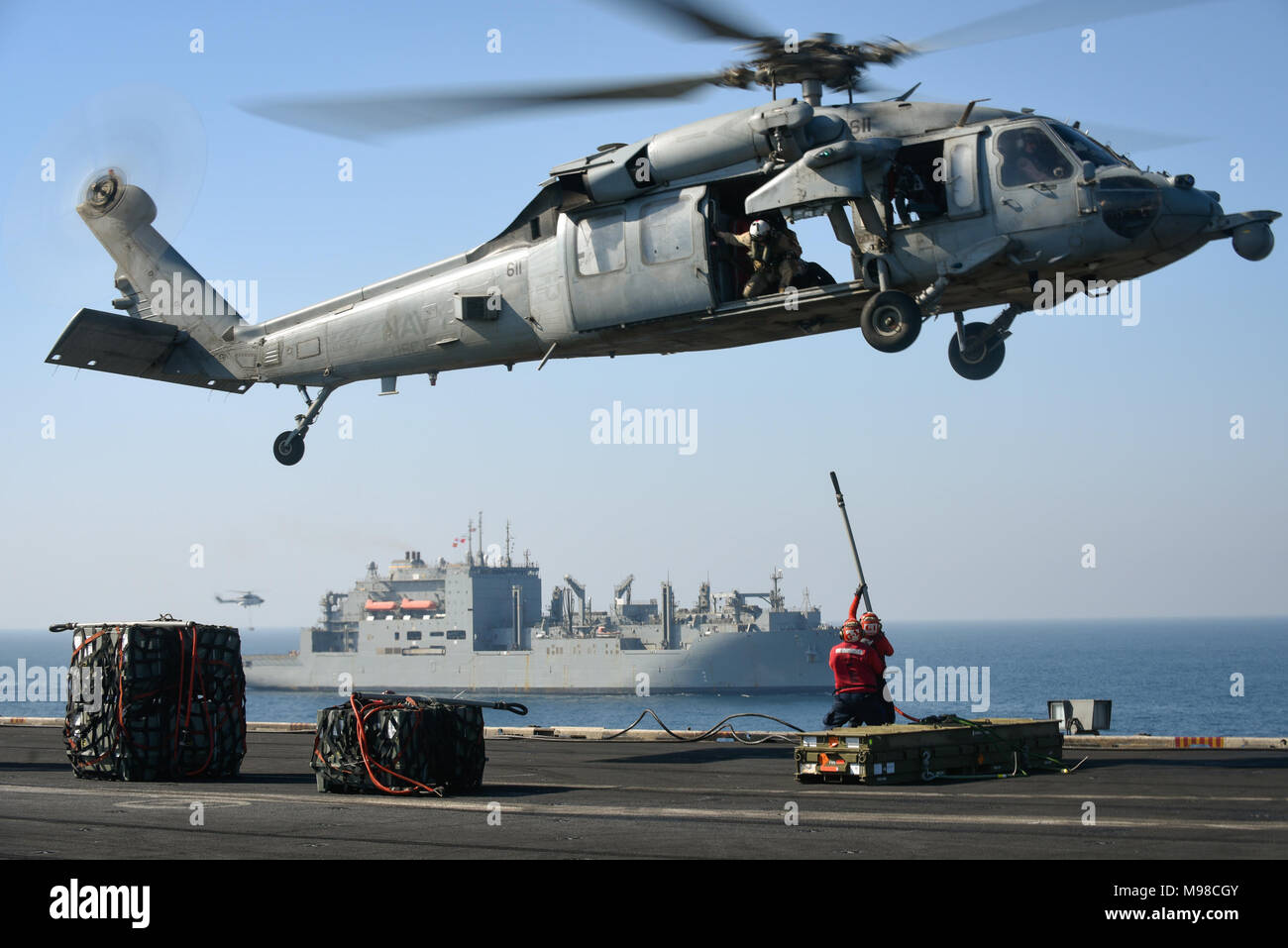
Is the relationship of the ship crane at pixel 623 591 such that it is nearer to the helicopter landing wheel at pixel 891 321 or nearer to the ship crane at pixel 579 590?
the ship crane at pixel 579 590

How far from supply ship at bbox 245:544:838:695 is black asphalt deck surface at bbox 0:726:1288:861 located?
76.8 m

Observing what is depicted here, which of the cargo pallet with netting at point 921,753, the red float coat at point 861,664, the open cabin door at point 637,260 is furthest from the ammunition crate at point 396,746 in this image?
the open cabin door at point 637,260

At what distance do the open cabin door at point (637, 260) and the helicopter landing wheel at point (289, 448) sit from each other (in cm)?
621

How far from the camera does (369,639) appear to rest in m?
101

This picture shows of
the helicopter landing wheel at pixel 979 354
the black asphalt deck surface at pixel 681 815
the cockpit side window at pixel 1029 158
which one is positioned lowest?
the black asphalt deck surface at pixel 681 815

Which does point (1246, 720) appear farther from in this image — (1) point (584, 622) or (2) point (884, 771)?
(2) point (884, 771)

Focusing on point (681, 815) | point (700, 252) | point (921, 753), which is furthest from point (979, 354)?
point (681, 815)

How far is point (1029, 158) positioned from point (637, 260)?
5039 mm

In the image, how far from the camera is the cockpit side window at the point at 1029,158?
48.2ft

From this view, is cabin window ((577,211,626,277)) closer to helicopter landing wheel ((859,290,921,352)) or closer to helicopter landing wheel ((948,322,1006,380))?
helicopter landing wheel ((859,290,921,352))

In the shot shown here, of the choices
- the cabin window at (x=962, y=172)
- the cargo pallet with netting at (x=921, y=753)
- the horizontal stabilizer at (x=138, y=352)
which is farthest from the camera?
the horizontal stabilizer at (x=138, y=352)

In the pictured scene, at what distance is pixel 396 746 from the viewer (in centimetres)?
1178

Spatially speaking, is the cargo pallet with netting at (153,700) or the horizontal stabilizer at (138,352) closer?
the cargo pallet with netting at (153,700)

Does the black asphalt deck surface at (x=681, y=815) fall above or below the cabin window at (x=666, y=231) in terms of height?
below
